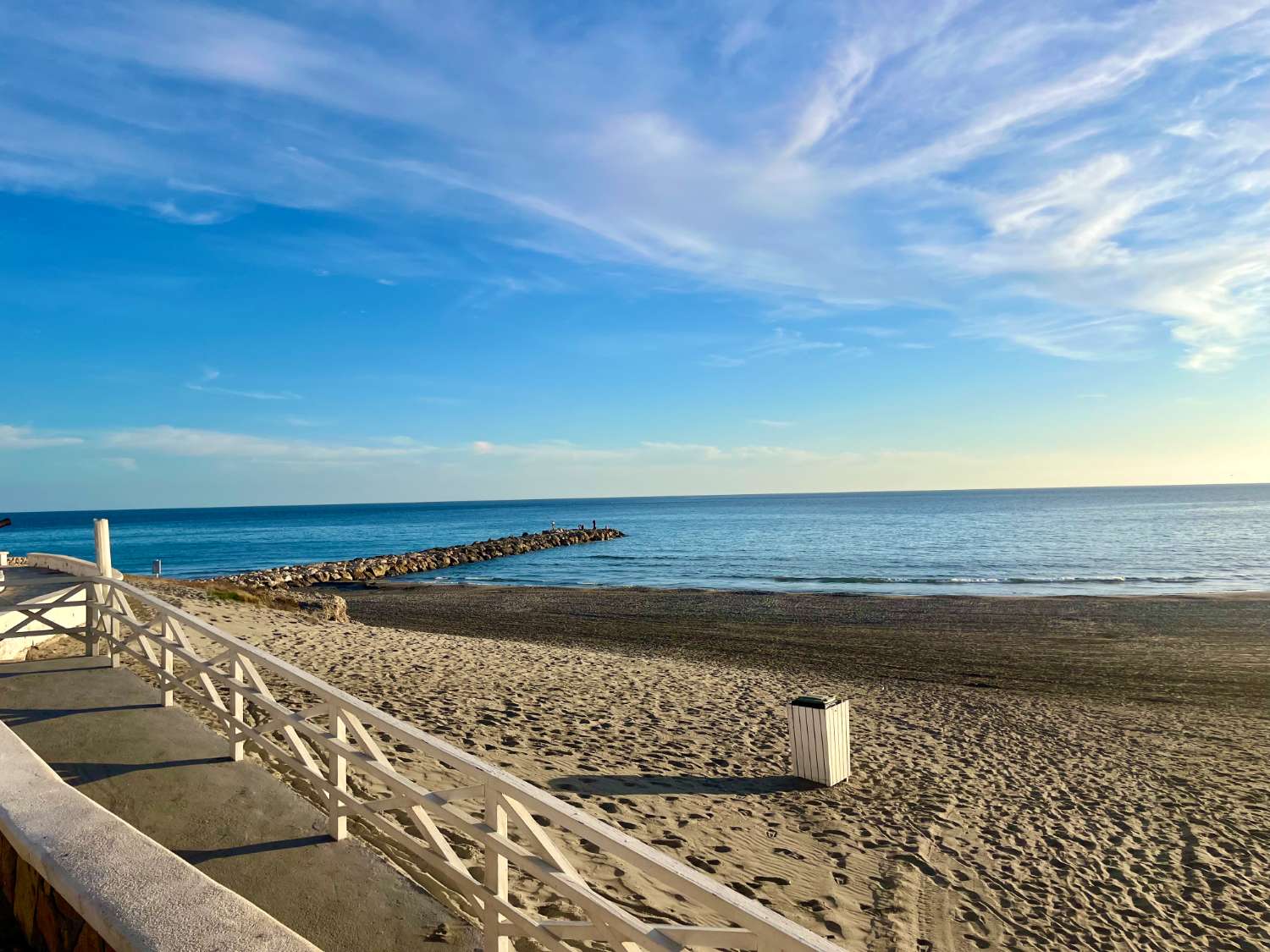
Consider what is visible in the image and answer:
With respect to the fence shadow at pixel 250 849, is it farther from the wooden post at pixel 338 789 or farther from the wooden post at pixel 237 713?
the wooden post at pixel 237 713

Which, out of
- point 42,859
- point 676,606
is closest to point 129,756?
→ point 42,859

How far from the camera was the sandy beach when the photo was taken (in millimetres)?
6105

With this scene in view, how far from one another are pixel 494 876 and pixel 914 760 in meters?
7.29

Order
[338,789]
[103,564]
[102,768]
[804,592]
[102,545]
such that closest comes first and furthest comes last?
1. [338,789]
2. [102,768]
3. [102,545]
4. [103,564]
5. [804,592]

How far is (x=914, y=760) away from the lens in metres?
9.55

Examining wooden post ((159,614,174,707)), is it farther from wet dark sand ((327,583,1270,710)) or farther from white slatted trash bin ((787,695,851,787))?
wet dark sand ((327,583,1270,710))

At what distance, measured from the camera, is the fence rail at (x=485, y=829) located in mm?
2713

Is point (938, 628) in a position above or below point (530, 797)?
below

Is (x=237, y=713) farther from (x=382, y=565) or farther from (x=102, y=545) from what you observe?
(x=382, y=565)

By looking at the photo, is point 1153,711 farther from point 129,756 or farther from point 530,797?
point 129,756

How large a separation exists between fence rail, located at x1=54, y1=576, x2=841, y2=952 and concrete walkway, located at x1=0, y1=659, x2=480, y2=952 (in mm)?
230

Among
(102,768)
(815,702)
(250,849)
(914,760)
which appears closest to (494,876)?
(250,849)

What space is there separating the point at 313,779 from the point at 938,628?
770 inches

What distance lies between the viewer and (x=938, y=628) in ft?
70.9
